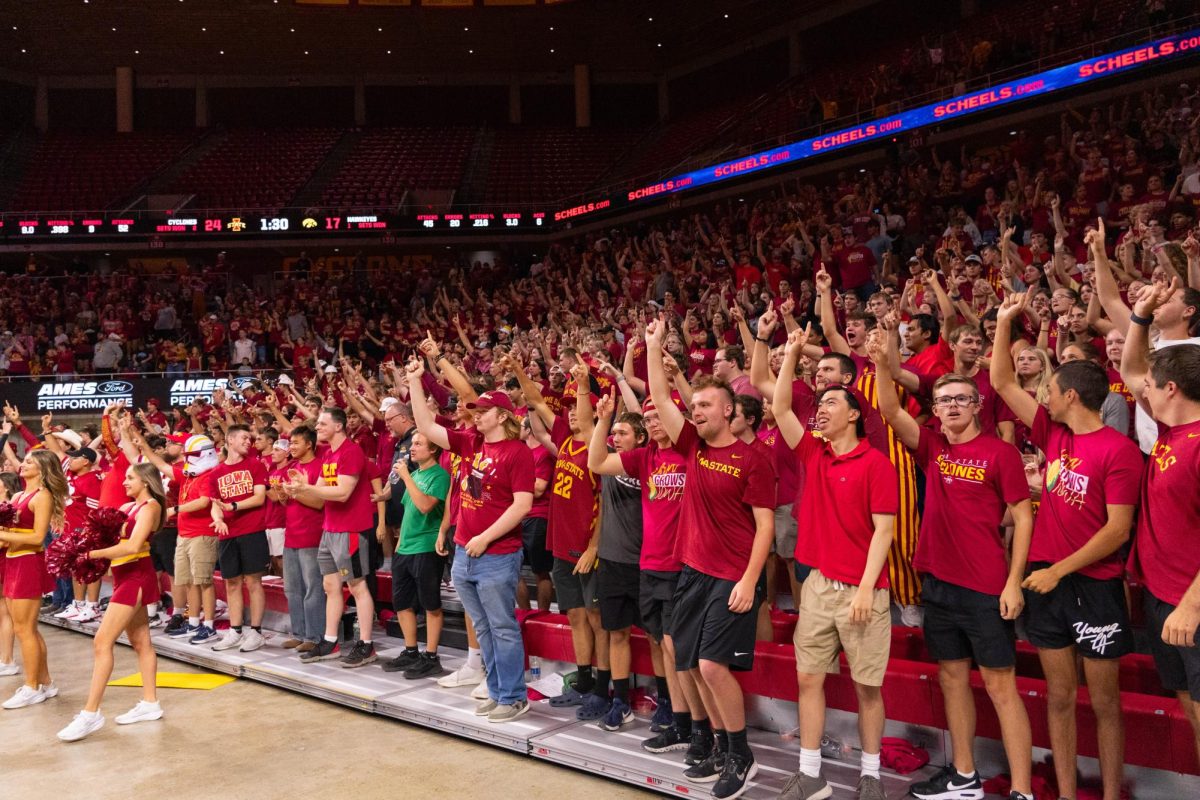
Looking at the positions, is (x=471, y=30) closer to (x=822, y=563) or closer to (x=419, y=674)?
(x=419, y=674)

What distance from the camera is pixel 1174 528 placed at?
3.31 meters

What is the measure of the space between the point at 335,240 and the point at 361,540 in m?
17.9

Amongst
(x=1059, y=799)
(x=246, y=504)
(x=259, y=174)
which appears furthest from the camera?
(x=259, y=174)

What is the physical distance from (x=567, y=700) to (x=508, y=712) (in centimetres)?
42

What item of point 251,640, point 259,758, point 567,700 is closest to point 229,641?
point 251,640

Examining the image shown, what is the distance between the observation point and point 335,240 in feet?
77.0

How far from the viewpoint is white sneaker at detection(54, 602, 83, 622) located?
949 centimetres

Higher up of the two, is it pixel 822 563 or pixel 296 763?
pixel 822 563

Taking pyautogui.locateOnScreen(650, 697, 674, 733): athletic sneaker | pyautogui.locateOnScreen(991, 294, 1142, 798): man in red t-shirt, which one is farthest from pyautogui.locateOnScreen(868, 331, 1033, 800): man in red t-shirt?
pyautogui.locateOnScreen(650, 697, 674, 733): athletic sneaker

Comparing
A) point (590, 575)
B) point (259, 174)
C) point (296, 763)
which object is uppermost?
point (259, 174)

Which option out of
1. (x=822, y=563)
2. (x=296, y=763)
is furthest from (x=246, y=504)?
(x=822, y=563)

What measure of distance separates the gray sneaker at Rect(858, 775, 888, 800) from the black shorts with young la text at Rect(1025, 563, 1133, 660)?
90cm

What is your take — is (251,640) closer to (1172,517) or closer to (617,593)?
(617,593)

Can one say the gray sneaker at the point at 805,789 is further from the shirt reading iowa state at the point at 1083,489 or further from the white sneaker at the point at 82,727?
the white sneaker at the point at 82,727
